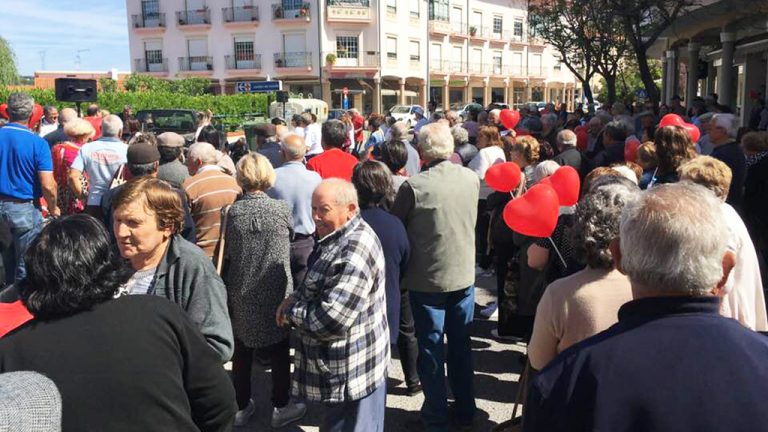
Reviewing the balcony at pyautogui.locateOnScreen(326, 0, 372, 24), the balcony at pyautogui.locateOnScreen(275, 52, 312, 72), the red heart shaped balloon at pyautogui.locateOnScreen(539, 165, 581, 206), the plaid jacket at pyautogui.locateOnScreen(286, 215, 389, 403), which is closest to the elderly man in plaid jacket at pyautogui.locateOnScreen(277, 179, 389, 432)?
the plaid jacket at pyautogui.locateOnScreen(286, 215, 389, 403)

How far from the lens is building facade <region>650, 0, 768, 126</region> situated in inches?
551

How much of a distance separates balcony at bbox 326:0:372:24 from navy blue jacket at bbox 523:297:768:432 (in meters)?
41.6

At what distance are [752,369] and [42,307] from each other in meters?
1.84

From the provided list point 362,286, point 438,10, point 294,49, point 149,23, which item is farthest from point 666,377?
point 149,23

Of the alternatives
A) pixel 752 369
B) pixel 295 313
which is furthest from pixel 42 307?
pixel 752 369

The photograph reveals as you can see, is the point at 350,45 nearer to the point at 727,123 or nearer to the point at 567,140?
the point at 567,140

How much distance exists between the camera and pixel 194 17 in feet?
144

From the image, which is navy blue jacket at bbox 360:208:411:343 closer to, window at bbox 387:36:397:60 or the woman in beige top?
the woman in beige top

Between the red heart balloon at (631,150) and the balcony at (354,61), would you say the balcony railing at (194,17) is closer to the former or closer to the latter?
the balcony at (354,61)

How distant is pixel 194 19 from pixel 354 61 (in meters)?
11.8

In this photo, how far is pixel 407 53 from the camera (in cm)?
4400

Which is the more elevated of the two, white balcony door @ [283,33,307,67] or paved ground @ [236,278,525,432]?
white balcony door @ [283,33,307,67]

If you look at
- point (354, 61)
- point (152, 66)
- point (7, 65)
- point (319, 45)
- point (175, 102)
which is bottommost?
point (175, 102)

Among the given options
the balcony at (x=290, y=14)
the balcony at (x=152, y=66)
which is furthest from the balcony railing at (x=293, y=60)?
the balcony at (x=152, y=66)
